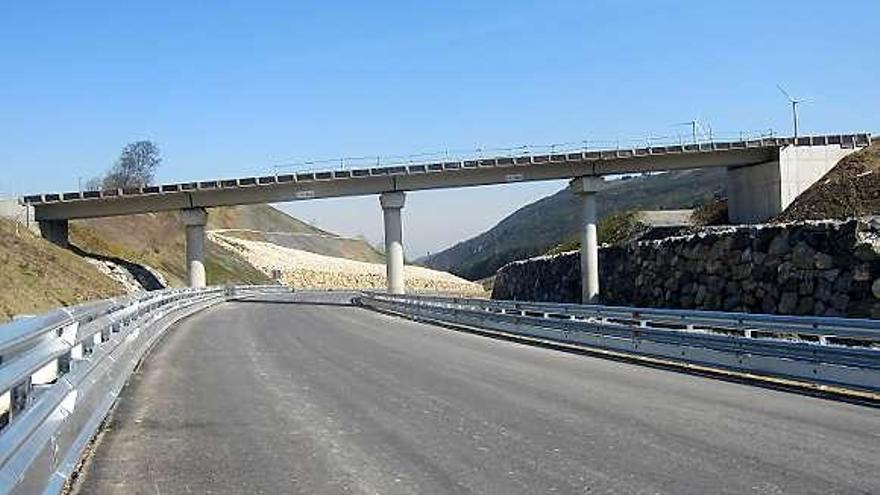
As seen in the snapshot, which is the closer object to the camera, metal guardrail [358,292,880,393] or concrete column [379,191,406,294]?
metal guardrail [358,292,880,393]

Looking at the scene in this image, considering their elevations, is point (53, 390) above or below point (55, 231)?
below

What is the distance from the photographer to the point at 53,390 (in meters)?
7.23

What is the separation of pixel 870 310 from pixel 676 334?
5617 mm

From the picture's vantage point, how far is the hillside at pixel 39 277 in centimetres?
3838

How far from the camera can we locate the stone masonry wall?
72.2ft

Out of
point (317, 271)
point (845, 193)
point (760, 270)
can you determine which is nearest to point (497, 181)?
point (845, 193)

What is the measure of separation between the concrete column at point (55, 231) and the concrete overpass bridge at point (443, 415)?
49.5m

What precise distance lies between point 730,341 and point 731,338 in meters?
0.08

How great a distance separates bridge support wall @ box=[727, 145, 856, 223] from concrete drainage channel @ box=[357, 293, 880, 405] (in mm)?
35758

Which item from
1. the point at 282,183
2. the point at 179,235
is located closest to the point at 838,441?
the point at 282,183

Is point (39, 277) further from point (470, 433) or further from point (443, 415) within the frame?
point (470, 433)

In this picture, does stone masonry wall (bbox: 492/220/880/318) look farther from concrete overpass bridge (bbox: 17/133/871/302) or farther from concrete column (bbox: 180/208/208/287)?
concrete column (bbox: 180/208/208/287)

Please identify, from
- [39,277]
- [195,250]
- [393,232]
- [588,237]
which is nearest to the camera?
[39,277]

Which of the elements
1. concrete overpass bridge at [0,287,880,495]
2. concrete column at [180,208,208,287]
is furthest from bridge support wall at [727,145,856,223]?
concrete overpass bridge at [0,287,880,495]
